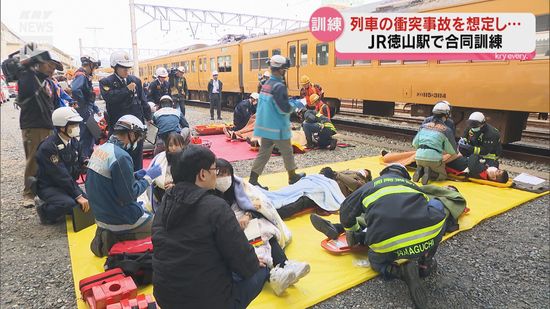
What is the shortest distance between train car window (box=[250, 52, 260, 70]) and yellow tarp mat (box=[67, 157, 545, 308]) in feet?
31.3

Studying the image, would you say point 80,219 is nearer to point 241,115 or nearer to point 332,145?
point 332,145

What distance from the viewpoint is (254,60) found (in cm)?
1312

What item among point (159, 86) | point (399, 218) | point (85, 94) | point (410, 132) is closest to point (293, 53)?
point (410, 132)

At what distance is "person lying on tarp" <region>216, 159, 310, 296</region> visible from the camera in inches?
95.7

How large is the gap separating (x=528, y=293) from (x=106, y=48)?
141ft

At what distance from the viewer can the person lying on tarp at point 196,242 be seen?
155 centimetres

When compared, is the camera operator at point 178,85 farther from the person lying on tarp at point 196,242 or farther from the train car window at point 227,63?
the person lying on tarp at point 196,242

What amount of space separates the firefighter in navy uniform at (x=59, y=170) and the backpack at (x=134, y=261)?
3.65 feet

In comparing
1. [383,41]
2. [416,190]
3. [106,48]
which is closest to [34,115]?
[416,190]

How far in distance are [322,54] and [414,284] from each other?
8389 millimetres

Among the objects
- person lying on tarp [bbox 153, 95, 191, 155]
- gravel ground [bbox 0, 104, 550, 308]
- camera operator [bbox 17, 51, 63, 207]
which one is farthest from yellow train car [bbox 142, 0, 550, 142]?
camera operator [bbox 17, 51, 63, 207]

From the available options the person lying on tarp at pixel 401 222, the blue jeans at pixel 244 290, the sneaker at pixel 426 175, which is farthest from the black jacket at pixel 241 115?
the blue jeans at pixel 244 290

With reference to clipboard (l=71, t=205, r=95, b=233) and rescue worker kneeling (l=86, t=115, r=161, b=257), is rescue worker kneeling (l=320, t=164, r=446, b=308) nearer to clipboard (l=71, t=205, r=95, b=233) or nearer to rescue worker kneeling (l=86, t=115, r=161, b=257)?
rescue worker kneeling (l=86, t=115, r=161, b=257)

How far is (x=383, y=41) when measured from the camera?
6.34 metres
